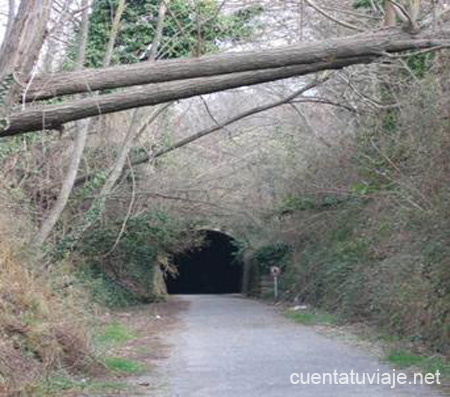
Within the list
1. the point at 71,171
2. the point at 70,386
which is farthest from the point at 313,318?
the point at 70,386

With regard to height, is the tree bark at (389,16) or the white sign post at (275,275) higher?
the tree bark at (389,16)

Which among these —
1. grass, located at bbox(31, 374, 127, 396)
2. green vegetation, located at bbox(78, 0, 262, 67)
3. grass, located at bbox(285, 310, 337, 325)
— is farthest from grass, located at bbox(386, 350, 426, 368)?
green vegetation, located at bbox(78, 0, 262, 67)

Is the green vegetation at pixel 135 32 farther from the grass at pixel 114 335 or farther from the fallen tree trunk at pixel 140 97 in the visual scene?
the fallen tree trunk at pixel 140 97

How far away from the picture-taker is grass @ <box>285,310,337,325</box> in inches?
862

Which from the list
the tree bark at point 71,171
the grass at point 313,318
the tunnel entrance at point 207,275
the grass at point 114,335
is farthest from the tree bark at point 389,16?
the tunnel entrance at point 207,275

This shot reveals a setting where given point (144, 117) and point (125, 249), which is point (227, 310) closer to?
point (125, 249)

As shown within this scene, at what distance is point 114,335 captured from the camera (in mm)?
18828

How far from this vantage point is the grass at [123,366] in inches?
532

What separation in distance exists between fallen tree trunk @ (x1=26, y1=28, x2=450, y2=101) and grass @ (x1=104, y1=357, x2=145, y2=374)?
407 centimetres

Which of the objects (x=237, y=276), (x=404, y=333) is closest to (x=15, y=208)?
(x=404, y=333)

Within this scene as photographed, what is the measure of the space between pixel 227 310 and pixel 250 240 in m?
8.29

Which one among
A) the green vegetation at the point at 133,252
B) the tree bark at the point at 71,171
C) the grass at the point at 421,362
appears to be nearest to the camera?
the grass at the point at 421,362

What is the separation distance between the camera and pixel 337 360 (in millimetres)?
14367

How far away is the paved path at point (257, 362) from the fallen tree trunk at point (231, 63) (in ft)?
12.5
